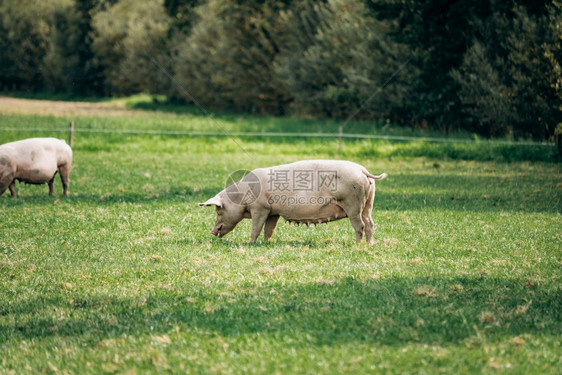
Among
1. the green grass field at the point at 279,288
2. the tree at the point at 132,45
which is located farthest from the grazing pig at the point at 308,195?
the tree at the point at 132,45

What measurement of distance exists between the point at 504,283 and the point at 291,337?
3101 millimetres

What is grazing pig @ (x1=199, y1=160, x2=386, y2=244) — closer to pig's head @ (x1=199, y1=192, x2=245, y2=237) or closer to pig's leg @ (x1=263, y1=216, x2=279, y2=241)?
pig's head @ (x1=199, y1=192, x2=245, y2=237)

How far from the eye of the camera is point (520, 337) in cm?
638

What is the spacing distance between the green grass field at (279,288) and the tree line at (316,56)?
36.0ft

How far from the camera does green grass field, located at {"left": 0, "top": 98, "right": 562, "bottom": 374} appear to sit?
6.07 metres

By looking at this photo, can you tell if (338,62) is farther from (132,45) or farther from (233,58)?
(132,45)

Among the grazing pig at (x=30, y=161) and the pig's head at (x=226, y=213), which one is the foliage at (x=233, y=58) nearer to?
the grazing pig at (x=30, y=161)

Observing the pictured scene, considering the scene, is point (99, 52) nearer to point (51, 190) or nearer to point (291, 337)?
point (51, 190)

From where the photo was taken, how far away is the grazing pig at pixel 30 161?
15.5 m

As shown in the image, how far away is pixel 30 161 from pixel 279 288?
960 cm

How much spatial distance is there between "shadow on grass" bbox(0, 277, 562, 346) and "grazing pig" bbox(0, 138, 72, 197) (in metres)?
7.99

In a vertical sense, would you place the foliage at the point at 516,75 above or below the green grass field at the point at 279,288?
above

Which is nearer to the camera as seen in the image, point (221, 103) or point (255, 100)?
point (255, 100)

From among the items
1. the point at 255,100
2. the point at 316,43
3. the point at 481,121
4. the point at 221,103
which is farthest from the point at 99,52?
the point at 481,121
